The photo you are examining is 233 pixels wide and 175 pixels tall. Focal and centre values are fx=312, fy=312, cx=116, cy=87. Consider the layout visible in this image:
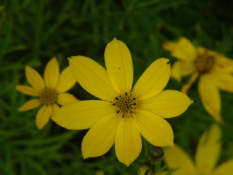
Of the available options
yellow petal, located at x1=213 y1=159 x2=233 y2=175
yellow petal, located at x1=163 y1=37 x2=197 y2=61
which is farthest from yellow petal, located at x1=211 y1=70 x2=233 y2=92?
yellow petal, located at x1=213 y1=159 x2=233 y2=175

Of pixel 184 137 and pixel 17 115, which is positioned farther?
pixel 184 137

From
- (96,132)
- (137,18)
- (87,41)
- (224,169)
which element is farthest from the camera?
(87,41)

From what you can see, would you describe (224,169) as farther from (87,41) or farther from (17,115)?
(87,41)

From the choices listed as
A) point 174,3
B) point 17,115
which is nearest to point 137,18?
point 174,3

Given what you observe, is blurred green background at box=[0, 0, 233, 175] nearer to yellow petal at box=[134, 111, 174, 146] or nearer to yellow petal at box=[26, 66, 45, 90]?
yellow petal at box=[26, 66, 45, 90]

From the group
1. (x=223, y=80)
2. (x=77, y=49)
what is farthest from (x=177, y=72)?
(x=77, y=49)
